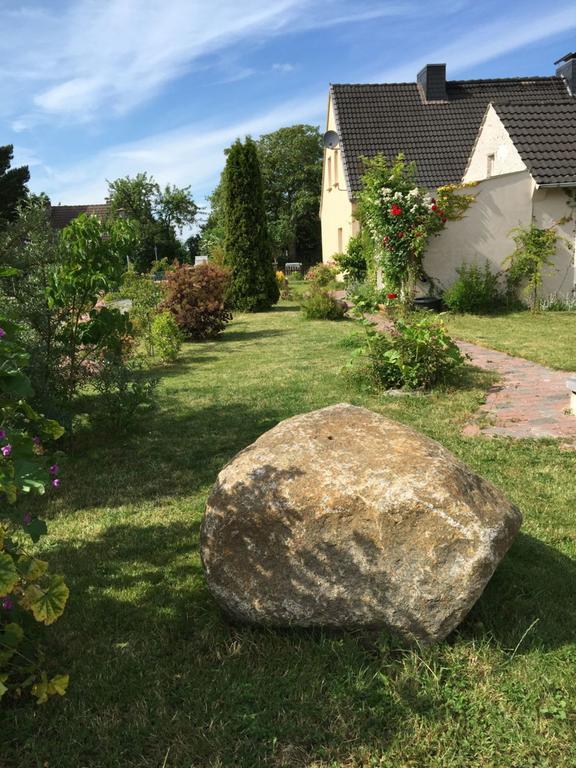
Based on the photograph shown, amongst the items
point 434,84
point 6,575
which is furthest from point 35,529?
point 434,84

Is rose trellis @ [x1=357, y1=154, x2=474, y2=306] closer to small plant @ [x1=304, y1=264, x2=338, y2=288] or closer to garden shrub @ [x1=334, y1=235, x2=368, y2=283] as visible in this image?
garden shrub @ [x1=334, y1=235, x2=368, y2=283]

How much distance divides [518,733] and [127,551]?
2477 mm

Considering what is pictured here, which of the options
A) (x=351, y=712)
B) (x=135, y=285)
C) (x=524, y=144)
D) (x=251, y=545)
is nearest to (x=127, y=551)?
(x=251, y=545)

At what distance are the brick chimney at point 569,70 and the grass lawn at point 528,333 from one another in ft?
44.8

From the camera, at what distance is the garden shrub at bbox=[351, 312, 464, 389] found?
23.7 feet

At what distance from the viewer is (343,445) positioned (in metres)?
3.07

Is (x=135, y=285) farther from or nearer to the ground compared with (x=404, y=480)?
farther from the ground

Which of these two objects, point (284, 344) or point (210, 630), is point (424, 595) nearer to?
point (210, 630)

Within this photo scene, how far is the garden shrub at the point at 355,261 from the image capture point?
19750 mm

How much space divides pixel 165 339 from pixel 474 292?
25.8 ft

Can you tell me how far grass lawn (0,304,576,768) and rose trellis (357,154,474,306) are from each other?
432 inches

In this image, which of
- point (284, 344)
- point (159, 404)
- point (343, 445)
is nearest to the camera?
point (343, 445)

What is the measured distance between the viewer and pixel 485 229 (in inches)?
582

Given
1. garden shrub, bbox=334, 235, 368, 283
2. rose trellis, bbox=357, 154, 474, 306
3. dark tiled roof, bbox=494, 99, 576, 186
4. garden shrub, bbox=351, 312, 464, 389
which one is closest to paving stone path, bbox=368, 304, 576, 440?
garden shrub, bbox=351, 312, 464, 389
